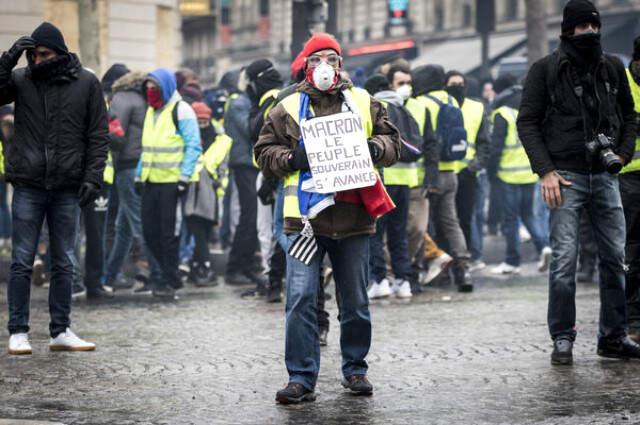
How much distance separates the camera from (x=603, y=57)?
343 inches

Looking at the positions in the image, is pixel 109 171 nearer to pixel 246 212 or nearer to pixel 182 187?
pixel 182 187

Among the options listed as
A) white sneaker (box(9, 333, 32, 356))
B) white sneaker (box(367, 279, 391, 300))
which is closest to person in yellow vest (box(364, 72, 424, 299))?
white sneaker (box(367, 279, 391, 300))

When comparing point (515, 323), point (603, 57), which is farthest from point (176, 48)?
point (603, 57)

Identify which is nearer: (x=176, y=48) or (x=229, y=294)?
(x=229, y=294)

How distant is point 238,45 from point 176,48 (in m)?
36.1

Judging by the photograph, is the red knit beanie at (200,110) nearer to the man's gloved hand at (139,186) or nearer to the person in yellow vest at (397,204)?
the man's gloved hand at (139,186)

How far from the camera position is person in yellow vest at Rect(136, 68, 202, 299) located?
13.1 meters

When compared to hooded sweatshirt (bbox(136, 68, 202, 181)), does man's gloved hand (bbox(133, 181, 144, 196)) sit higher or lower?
lower

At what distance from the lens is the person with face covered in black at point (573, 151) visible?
28.1 feet

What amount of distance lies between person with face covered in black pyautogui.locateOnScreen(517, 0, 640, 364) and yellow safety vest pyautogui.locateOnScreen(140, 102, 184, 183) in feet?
16.6

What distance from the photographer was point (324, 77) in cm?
749

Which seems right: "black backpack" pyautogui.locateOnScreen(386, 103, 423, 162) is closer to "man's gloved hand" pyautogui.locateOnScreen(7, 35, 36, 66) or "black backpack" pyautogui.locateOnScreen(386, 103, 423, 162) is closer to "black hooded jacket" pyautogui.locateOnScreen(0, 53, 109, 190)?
"black hooded jacket" pyautogui.locateOnScreen(0, 53, 109, 190)

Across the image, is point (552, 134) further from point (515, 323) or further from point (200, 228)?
point (200, 228)

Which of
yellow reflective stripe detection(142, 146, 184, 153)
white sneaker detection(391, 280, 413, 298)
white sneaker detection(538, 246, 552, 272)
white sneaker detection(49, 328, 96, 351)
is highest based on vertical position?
yellow reflective stripe detection(142, 146, 184, 153)
